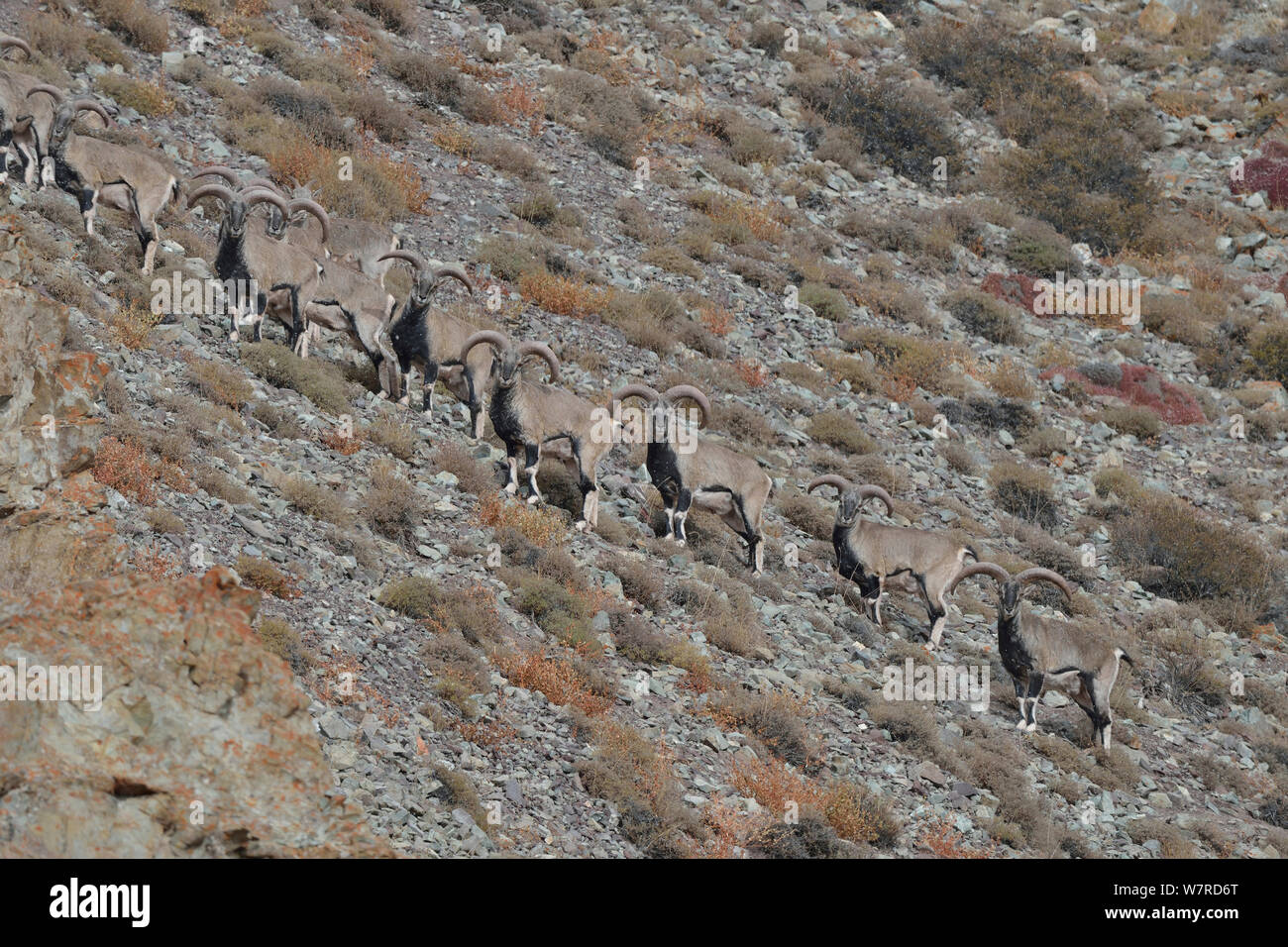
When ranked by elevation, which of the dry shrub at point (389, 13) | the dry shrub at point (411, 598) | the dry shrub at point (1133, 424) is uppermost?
the dry shrub at point (389, 13)

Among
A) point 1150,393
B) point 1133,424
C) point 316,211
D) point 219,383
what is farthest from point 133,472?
point 1150,393

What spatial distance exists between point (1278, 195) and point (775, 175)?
47.0 ft

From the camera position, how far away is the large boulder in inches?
246

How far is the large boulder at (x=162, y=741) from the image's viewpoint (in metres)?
6.25

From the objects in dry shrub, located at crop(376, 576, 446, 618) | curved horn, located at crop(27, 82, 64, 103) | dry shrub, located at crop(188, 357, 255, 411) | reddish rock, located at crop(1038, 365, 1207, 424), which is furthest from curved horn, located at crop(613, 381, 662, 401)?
reddish rock, located at crop(1038, 365, 1207, 424)

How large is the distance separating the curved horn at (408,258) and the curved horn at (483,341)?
3.63 ft

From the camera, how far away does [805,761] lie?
13.8 meters

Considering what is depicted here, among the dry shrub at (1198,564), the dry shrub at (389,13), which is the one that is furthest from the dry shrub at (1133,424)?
the dry shrub at (389,13)

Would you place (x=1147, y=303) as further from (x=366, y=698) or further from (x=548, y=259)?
(x=366, y=698)

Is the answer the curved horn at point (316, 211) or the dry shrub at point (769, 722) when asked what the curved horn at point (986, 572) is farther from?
the curved horn at point (316, 211)

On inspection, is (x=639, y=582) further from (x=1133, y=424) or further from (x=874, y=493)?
(x=1133, y=424)

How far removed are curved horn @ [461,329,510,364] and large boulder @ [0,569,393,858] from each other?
10.2 meters

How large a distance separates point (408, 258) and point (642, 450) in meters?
4.24

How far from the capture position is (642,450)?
19.3 meters
